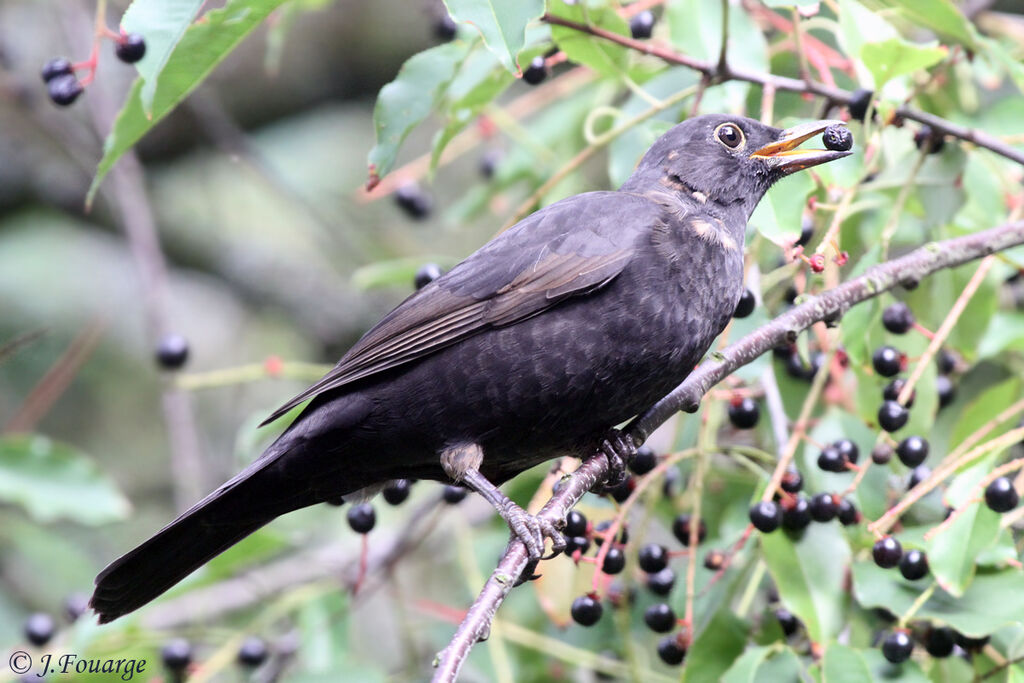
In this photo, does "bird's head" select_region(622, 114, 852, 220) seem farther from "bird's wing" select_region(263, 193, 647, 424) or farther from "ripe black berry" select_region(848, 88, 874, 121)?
"bird's wing" select_region(263, 193, 647, 424)

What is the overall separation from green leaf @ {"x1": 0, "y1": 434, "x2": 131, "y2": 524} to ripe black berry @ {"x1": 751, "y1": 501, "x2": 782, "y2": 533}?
2406mm

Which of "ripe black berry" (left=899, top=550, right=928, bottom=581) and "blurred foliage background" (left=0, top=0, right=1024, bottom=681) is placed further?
"blurred foliage background" (left=0, top=0, right=1024, bottom=681)

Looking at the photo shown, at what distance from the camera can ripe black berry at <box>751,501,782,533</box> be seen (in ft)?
9.68

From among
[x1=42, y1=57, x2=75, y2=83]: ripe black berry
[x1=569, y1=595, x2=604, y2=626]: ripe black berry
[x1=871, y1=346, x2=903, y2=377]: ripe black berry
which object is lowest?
[x1=569, y1=595, x2=604, y2=626]: ripe black berry

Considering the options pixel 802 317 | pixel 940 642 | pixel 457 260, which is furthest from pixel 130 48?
pixel 940 642

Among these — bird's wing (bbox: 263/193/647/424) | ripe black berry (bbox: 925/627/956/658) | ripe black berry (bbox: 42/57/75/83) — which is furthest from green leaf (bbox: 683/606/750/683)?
ripe black berry (bbox: 42/57/75/83)

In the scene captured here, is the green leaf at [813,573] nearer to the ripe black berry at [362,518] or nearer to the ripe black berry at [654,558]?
the ripe black berry at [654,558]

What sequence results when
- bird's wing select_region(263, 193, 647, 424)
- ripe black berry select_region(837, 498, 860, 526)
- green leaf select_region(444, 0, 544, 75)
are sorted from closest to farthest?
green leaf select_region(444, 0, 544, 75), ripe black berry select_region(837, 498, 860, 526), bird's wing select_region(263, 193, 647, 424)

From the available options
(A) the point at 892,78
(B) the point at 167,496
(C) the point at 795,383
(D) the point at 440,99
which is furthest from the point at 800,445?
(B) the point at 167,496

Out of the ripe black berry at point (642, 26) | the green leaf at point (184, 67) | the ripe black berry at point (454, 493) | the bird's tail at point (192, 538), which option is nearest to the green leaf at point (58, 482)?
the bird's tail at point (192, 538)

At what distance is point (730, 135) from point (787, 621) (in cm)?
143

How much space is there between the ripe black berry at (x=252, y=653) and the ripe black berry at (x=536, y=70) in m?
1.97

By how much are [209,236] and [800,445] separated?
496 cm

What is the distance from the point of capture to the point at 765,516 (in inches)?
116
